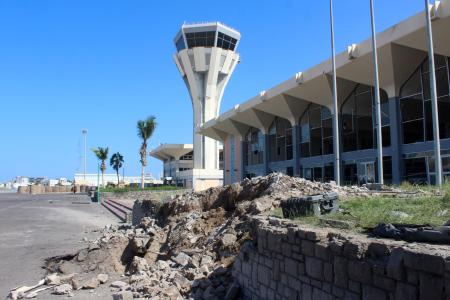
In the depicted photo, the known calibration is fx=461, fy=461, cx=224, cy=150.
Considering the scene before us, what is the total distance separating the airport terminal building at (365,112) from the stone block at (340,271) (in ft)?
61.2

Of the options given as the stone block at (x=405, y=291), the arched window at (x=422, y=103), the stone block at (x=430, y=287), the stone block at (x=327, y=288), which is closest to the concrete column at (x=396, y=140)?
the arched window at (x=422, y=103)

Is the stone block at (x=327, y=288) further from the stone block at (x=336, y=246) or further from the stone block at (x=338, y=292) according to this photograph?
the stone block at (x=336, y=246)

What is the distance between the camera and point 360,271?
5.48 m

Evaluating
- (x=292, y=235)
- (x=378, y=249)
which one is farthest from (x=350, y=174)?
(x=378, y=249)

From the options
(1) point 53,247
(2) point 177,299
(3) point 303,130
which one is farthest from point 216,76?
(2) point 177,299

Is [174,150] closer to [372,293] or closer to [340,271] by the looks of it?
[340,271]

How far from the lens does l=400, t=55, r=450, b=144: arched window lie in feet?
76.9

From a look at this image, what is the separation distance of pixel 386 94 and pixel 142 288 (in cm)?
2189

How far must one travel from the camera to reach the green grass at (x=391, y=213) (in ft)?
23.0

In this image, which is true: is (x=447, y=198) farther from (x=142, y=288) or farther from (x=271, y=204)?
(x=142, y=288)

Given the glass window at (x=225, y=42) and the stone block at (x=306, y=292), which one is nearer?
the stone block at (x=306, y=292)

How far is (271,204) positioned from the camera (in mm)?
11961

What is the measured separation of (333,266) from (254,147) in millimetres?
41402

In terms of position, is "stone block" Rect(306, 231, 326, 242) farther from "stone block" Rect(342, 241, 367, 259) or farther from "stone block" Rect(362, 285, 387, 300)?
"stone block" Rect(362, 285, 387, 300)
